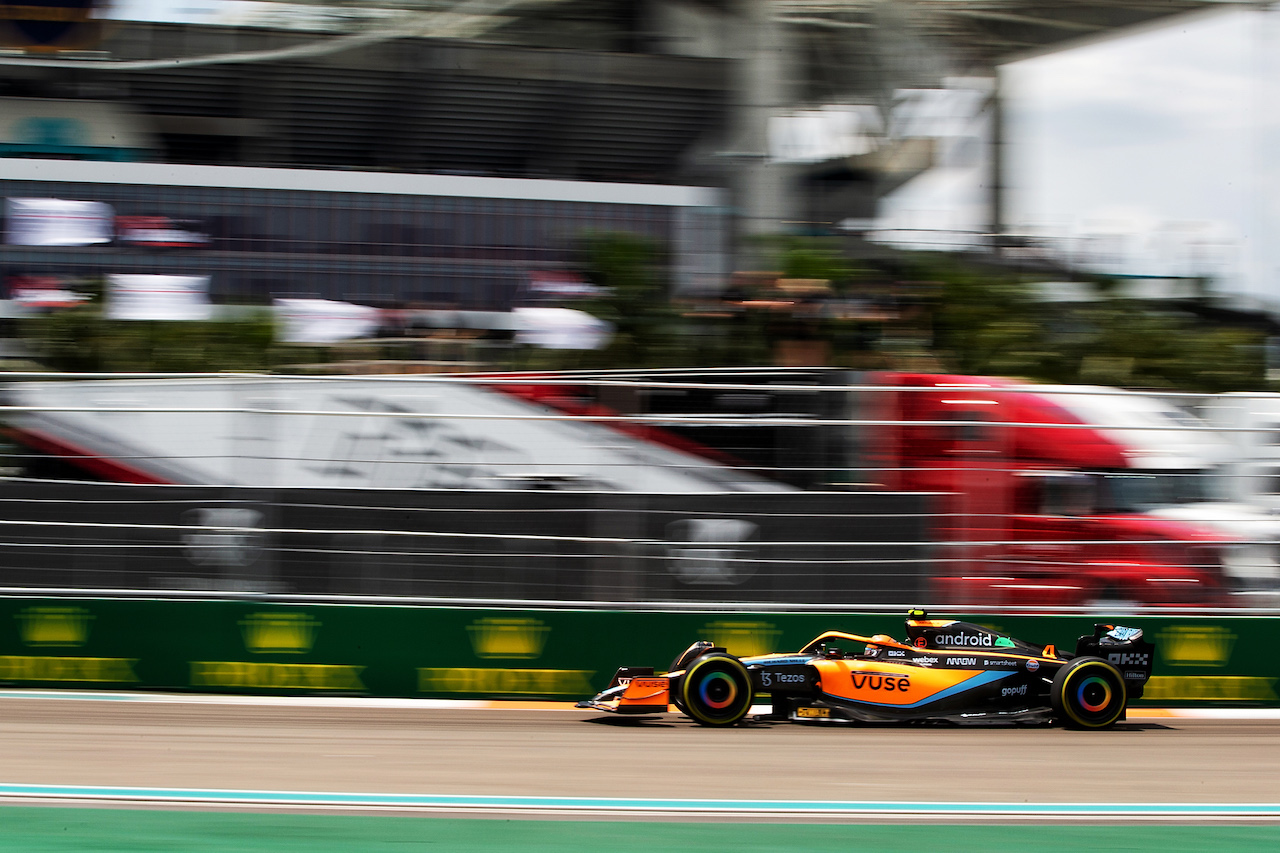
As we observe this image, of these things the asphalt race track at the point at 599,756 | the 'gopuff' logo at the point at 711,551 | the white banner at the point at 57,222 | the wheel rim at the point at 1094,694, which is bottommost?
the asphalt race track at the point at 599,756

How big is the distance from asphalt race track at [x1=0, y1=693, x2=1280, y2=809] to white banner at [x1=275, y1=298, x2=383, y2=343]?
5.81 m

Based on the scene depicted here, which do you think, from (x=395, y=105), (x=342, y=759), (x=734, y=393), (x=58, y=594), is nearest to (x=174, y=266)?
(x=395, y=105)

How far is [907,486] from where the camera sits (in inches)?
313

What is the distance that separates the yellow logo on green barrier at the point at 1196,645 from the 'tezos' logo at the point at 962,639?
1555 millimetres

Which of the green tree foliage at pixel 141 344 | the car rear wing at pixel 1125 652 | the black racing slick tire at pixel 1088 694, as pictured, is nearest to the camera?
the black racing slick tire at pixel 1088 694

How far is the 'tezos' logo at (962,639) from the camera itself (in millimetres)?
6992

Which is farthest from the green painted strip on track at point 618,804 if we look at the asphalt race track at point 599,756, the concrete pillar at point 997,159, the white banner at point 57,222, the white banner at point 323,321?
the concrete pillar at point 997,159

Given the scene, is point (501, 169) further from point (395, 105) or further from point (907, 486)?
point (907, 486)

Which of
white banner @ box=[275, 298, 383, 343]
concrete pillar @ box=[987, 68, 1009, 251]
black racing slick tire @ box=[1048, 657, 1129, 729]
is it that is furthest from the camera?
concrete pillar @ box=[987, 68, 1009, 251]

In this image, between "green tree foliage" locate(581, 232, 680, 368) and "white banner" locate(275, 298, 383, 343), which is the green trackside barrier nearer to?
"green tree foliage" locate(581, 232, 680, 368)

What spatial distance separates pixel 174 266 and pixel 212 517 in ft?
34.0

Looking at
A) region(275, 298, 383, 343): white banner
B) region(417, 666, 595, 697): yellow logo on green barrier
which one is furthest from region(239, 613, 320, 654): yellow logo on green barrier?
region(275, 298, 383, 343): white banner

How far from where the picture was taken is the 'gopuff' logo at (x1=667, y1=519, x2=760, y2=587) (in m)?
7.85

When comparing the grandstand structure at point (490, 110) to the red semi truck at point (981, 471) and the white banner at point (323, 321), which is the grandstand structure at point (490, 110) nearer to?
the white banner at point (323, 321)
